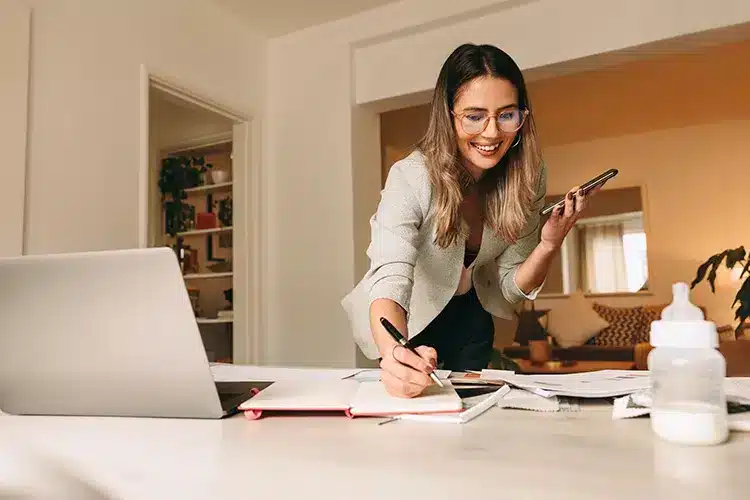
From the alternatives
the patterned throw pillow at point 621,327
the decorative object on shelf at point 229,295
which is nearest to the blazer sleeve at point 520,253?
the decorative object on shelf at point 229,295

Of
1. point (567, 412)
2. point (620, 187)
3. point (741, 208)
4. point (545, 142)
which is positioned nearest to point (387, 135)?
point (545, 142)

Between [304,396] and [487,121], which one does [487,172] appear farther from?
[304,396]

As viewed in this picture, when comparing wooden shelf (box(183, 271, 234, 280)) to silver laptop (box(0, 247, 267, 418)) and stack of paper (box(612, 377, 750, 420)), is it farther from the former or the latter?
stack of paper (box(612, 377, 750, 420))

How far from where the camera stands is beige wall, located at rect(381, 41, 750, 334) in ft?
15.8

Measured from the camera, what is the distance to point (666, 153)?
570cm

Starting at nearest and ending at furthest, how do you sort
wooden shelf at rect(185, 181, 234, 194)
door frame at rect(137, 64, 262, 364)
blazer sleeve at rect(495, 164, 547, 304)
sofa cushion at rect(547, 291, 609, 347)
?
blazer sleeve at rect(495, 164, 547, 304), door frame at rect(137, 64, 262, 364), wooden shelf at rect(185, 181, 234, 194), sofa cushion at rect(547, 291, 609, 347)

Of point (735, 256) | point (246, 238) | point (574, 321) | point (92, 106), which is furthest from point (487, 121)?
point (574, 321)

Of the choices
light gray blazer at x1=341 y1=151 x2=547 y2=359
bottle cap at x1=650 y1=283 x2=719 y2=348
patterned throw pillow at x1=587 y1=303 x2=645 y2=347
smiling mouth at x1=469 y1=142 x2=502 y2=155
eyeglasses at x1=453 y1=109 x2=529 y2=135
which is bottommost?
patterned throw pillow at x1=587 y1=303 x2=645 y2=347

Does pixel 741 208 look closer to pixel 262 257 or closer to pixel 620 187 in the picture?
pixel 620 187

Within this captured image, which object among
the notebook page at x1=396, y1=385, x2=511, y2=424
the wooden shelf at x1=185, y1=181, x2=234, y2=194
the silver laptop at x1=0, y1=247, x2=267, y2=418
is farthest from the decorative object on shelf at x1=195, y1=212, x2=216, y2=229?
the notebook page at x1=396, y1=385, x2=511, y2=424

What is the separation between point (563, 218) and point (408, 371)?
0.52 m

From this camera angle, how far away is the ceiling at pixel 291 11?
2.98 m

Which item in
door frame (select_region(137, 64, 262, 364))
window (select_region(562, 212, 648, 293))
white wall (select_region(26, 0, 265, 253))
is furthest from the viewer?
window (select_region(562, 212, 648, 293))

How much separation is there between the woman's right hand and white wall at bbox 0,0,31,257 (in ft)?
5.55
